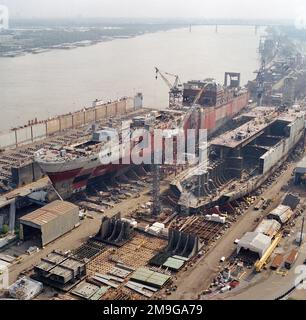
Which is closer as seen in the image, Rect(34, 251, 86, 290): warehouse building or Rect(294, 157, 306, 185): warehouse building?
Rect(34, 251, 86, 290): warehouse building

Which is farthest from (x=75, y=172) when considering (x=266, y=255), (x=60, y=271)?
(x=266, y=255)

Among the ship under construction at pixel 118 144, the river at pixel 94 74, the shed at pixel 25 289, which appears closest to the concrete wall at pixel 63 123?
the ship under construction at pixel 118 144

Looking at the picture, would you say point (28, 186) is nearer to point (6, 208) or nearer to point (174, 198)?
point (6, 208)

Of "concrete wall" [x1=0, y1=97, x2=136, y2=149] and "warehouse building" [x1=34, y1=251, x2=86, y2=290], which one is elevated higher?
"concrete wall" [x1=0, y1=97, x2=136, y2=149]

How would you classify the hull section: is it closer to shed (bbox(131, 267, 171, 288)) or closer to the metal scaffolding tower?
the metal scaffolding tower

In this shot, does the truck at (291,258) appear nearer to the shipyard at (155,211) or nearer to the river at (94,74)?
the shipyard at (155,211)

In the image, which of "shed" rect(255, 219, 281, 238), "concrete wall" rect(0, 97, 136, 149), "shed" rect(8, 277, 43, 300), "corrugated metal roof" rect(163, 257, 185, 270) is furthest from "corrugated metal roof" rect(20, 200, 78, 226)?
"concrete wall" rect(0, 97, 136, 149)
